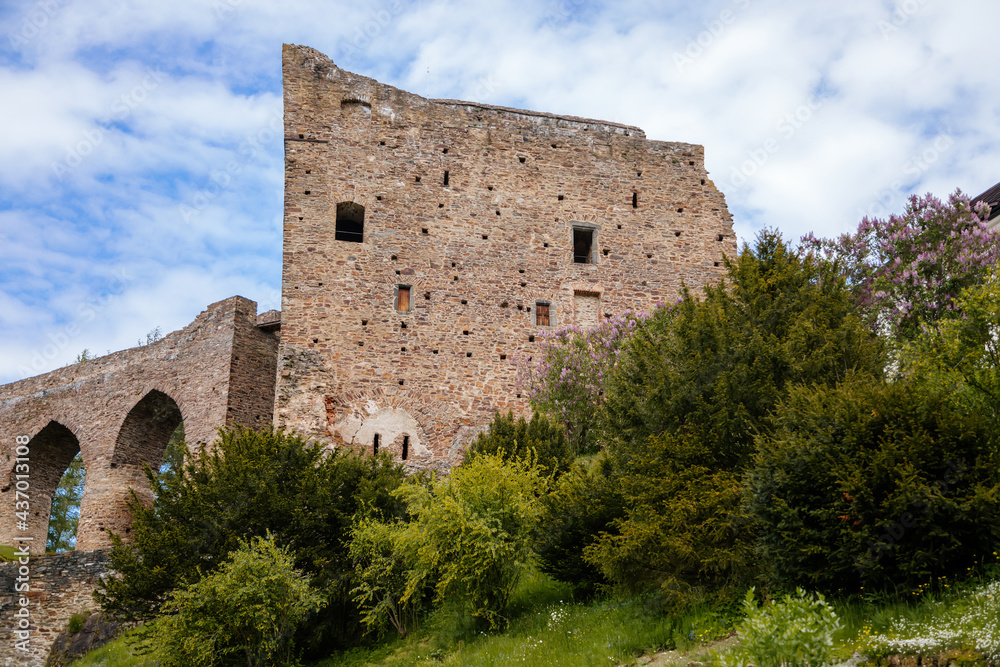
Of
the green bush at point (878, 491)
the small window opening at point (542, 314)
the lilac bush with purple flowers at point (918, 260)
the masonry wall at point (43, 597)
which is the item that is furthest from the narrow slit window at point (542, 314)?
the green bush at point (878, 491)

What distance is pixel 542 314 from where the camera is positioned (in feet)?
73.7

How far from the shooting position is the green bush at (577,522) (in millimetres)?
12547

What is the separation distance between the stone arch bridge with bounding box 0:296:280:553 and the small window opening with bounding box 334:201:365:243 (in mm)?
3641

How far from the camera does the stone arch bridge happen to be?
2347cm

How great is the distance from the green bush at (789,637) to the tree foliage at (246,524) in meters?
7.91

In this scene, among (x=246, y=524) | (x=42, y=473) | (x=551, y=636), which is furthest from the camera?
(x=42, y=473)

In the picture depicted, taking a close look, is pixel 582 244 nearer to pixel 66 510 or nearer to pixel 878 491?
pixel 878 491

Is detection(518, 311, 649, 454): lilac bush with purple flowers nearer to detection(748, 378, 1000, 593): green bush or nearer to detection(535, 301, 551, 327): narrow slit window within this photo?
detection(535, 301, 551, 327): narrow slit window

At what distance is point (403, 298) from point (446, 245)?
1.94m

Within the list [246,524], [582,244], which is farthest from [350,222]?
[246,524]

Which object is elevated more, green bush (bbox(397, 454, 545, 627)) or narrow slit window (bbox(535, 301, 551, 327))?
narrow slit window (bbox(535, 301, 551, 327))

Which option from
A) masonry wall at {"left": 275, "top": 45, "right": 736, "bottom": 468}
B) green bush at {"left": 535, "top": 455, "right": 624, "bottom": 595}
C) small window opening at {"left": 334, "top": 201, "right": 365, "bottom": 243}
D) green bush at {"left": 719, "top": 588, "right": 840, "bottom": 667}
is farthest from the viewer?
small window opening at {"left": 334, "top": 201, "right": 365, "bottom": 243}

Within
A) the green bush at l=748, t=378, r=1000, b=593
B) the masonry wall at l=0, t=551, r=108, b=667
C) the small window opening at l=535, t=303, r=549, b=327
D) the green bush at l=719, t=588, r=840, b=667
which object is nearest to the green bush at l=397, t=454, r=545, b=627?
the green bush at l=748, t=378, r=1000, b=593

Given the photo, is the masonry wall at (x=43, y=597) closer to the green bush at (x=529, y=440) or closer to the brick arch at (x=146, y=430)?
the brick arch at (x=146, y=430)
